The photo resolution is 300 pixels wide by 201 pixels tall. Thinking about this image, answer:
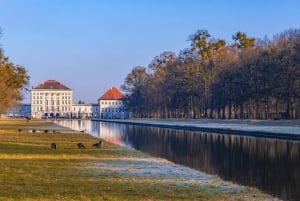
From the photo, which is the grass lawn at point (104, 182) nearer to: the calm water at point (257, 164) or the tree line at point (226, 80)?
the calm water at point (257, 164)

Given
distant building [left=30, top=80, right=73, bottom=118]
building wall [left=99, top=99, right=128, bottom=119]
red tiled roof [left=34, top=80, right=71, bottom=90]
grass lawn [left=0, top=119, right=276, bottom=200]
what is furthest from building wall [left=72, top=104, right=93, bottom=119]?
grass lawn [left=0, top=119, right=276, bottom=200]

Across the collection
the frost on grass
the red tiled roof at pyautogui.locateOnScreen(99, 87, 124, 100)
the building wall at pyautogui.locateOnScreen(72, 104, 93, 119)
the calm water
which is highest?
the red tiled roof at pyautogui.locateOnScreen(99, 87, 124, 100)

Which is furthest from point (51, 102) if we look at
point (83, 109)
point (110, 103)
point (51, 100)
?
point (110, 103)

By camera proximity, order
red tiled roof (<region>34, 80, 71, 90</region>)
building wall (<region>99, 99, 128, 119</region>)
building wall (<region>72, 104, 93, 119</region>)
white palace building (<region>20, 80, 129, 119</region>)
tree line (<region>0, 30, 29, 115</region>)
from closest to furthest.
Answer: tree line (<region>0, 30, 29, 115</region>) < building wall (<region>99, 99, 128, 119</region>) < white palace building (<region>20, 80, 129, 119</region>) < building wall (<region>72, 104, 93, 119</region>) < red tiled roof (<region>34, 80, 71, 90</region>)

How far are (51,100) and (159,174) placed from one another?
6791 inches

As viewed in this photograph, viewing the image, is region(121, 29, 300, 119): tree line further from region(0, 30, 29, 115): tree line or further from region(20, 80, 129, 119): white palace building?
region(20, 80, 129, 119): white palace building

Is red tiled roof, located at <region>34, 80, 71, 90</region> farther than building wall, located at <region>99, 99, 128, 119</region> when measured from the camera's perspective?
Yes

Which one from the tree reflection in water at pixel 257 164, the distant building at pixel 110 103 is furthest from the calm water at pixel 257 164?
the distant building at pixel 110 103

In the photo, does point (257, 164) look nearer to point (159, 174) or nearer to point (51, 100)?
point (159, 174)

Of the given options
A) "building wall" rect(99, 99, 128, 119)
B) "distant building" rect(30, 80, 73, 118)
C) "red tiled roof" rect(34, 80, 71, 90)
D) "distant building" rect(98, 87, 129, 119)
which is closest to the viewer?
"building wall" rect(99, 99, 128, 119)

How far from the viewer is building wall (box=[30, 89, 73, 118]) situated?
182750 mm

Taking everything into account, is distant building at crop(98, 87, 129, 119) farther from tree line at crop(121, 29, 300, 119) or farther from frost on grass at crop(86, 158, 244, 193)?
frost on grass at crop(86, 158, 244, 193)

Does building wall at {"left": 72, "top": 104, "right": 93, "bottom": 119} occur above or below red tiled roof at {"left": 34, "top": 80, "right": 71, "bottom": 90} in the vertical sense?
below

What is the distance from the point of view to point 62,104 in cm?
18525
